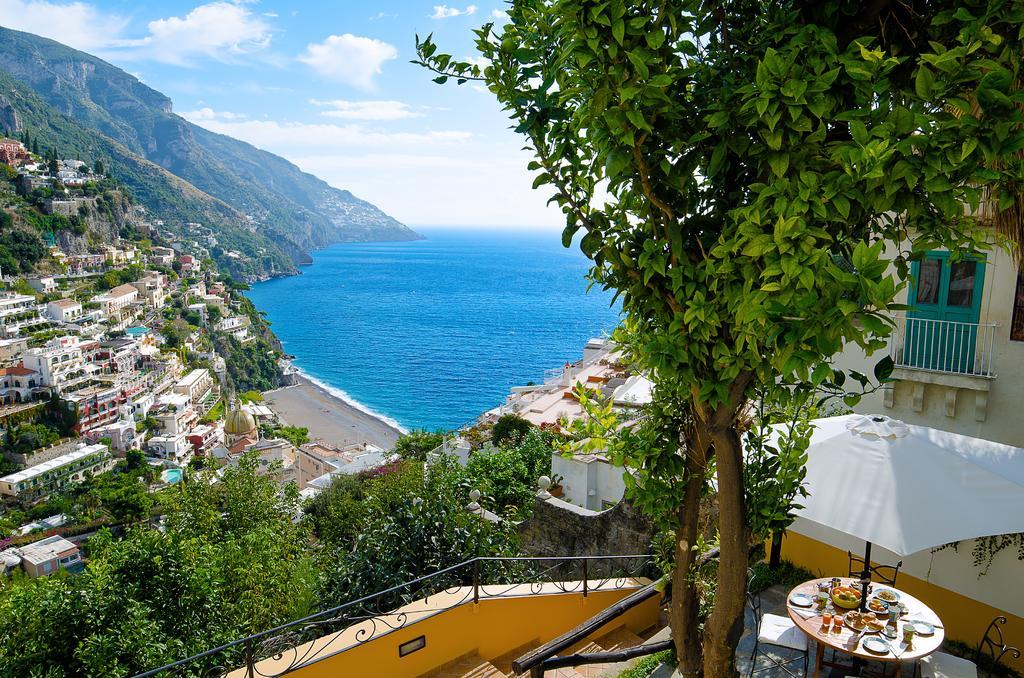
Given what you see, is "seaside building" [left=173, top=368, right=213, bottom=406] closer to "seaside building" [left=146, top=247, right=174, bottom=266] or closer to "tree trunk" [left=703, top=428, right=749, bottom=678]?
"seaside building" [left=146, top=247, right=174, bottom=266]

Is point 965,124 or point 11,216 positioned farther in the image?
point 11,216

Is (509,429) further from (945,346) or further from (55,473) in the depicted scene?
(55,473)

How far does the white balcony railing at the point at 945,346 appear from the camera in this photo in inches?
270

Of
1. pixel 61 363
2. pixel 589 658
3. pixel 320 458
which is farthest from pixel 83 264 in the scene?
pixel 589 658

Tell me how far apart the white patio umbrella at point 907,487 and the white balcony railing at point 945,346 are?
8.50ft

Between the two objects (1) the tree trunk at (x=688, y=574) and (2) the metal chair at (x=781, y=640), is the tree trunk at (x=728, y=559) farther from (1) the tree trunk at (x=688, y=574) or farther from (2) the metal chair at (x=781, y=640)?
(2) the metal chair at (x=781, y=640)

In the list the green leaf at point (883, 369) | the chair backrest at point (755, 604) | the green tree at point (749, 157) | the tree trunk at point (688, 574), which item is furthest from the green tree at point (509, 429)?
the green leaf at point (883, 369)

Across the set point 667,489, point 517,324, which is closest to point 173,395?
point 517,324

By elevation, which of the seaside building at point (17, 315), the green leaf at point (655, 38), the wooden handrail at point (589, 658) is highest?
the green leaf at point (655, 38)

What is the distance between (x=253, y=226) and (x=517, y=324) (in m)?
117

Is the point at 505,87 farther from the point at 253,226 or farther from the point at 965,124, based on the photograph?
the point at 253,226

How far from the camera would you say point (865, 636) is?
4051mm

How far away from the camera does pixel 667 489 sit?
7.80ft

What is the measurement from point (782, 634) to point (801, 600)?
28cm
